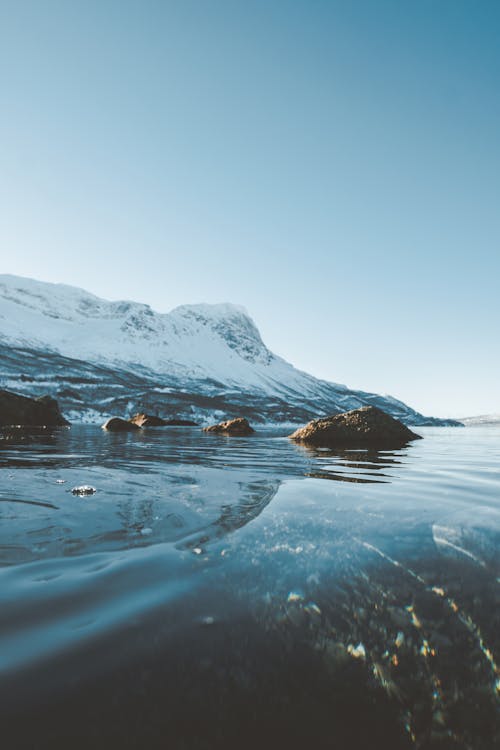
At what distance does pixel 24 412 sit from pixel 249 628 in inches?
1339

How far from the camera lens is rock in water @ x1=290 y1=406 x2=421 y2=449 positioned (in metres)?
17.3

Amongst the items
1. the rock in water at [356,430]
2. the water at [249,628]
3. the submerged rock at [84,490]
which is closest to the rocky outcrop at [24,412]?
the rock in water at [356,430]

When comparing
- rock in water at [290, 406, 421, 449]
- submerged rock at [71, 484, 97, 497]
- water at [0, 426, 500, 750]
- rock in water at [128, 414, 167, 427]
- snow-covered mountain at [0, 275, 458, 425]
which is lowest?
rock in water at [128, 414, 167, 427]

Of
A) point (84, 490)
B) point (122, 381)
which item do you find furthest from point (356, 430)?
point (122, 381)

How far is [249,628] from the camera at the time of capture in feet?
6.51

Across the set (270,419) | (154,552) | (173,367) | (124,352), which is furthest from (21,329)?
(154,552)

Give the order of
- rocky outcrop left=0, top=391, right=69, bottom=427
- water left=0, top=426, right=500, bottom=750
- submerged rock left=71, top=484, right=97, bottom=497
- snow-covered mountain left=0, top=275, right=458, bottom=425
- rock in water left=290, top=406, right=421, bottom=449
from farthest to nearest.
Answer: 1. snow-covered mountain left=0, top=275, right=458, bottom=425
2. rocky outcrop left=0, top=391, right=69, bottom=427
3. rock in water left=290, top=406, right=421, bottom=449
4. submerged rock left=71, top=484, right=97, bottom=497
5. water left=0, top=426, right=500, bottom=750

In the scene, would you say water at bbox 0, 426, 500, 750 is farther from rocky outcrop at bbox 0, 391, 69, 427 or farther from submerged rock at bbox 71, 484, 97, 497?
rocky outcrop at bbox 0, 391, 69, 427

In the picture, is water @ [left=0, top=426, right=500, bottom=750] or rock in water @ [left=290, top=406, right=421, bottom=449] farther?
rock in water @ [left=290, top=406, right=421, bottom=449]

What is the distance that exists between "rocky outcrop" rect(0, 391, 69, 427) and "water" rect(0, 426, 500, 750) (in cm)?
2999

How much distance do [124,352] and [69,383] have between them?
84499 mm

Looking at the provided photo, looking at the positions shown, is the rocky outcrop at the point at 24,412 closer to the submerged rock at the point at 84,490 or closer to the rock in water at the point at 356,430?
the rock in water at the point at 356,430

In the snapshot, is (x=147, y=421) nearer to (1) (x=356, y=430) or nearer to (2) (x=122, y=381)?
(1) (x=356, y=430)

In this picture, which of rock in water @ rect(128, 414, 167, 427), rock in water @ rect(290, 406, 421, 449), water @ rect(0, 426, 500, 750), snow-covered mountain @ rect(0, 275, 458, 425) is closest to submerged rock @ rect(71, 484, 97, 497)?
water @ rect(0, 426, 500, 750)
